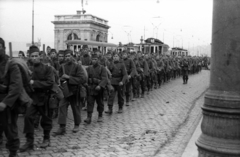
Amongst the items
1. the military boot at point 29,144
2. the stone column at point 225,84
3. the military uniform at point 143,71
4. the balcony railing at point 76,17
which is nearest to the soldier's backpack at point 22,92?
the military boot at point 29,144

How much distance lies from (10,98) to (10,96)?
0.10 ft

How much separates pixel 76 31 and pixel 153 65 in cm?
4400

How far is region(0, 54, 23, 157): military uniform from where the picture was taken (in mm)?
4477

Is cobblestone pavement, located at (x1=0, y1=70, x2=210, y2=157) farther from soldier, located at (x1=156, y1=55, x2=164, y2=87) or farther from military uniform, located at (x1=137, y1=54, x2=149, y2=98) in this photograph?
soldier, located at (x1=156, y1=55, x2=164, y2=87)

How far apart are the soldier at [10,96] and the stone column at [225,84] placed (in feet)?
9.29

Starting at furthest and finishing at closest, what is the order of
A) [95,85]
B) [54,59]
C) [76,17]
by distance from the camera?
[76,17] → [54,59] → [95,85]

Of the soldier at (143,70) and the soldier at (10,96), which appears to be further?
the soldier at (143,70)

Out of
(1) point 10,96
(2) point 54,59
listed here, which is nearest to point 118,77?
(2) point 54,59

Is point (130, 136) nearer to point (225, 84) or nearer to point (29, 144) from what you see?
point (29, 144)

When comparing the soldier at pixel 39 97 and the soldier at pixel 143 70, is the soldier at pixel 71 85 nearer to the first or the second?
the soldier at pixel 39 97

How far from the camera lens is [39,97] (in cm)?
575

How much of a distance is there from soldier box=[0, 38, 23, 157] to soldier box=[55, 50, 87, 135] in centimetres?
219

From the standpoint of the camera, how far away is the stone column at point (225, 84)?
2676 millimetres

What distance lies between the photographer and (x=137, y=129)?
748cm
